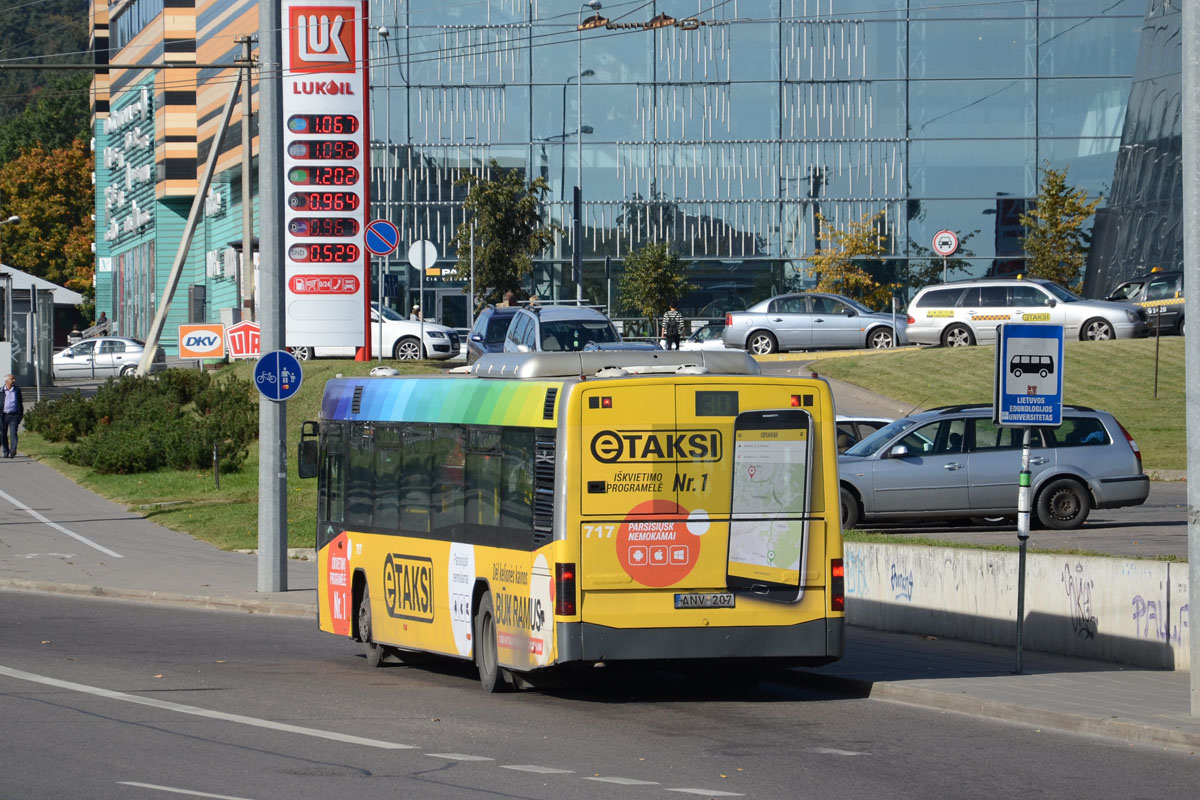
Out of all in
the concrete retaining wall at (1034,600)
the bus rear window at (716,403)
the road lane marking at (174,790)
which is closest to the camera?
the road lane marking at (174,790)

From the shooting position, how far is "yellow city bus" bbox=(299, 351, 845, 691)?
11516mm

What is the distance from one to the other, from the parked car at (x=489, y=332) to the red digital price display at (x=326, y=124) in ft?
18.1

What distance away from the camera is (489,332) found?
34.6 m

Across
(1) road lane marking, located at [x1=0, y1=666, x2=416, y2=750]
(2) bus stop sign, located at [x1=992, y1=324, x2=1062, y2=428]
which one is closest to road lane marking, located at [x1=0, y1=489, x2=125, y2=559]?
(1) road lane marking, located at [x1=0, y1=666, x2=416, y2=750]

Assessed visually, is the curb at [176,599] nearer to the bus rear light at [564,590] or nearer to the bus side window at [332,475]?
the bus side window at [332,475]

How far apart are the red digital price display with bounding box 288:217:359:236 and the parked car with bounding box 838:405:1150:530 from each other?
58.5ft

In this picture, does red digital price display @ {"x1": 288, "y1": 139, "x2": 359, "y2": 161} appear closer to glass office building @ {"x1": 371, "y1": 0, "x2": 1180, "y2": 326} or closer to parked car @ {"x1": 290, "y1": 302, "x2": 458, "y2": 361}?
parked car @ {"x1": 290, "y1": 302, "x2": 458, "y2": 361}

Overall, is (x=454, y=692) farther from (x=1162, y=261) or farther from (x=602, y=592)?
(x=1162, y=261)

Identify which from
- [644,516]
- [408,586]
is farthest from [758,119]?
[644,516]

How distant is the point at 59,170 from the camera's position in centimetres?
11056

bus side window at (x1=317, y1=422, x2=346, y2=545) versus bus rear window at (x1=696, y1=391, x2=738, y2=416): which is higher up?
bus rear window at (x1=696, y1=391, x2=738, y2=416)

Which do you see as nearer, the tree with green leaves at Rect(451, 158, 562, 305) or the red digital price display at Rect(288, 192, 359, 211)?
the red digital price display at Rect(288, 192, 359, 211)

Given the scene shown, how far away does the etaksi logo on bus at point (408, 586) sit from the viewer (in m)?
13.4

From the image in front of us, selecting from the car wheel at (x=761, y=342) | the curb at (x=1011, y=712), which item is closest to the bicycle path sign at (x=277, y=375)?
the curb at (x=1011, y=712)
